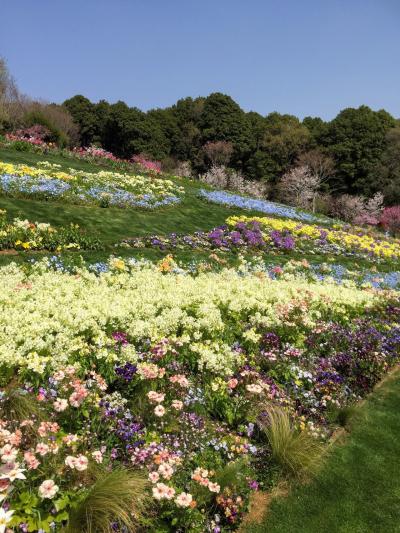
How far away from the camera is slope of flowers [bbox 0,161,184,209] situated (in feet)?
57.5

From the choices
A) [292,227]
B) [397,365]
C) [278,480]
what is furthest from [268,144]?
[278,480]

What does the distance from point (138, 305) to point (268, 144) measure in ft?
182

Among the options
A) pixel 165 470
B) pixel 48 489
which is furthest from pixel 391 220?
pixel 48 489

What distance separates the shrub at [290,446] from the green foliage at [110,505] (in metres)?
2.01

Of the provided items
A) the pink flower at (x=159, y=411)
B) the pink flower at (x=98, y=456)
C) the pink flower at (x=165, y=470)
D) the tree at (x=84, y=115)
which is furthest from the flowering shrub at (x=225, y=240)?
the tree at (x=84, y=115)

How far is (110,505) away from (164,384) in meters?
2.25

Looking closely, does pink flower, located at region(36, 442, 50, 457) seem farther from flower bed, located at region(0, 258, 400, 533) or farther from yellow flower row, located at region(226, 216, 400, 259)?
yellow flower row, located at region(226, 216, 400, 259)

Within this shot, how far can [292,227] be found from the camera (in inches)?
851

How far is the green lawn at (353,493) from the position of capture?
499 centimetres

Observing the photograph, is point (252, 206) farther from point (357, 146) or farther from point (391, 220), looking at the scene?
point (357, 146)

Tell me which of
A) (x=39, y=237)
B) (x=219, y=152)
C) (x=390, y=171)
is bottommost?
(x=39, y=237)

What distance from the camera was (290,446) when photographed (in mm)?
5762

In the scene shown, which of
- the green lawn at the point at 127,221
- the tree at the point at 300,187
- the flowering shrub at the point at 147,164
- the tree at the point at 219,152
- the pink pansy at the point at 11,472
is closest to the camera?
A: the pink pansy at the point at 11,472

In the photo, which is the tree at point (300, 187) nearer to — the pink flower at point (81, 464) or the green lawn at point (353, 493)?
the green lawn at point (353, 493)
